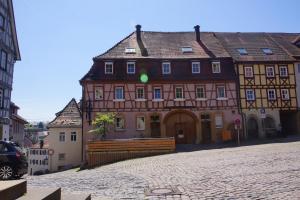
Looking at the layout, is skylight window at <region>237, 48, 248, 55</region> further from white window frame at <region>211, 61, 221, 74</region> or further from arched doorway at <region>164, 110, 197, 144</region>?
arched doorway at <region>164, 110, 197, 144</region>

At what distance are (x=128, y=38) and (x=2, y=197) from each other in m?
32.3

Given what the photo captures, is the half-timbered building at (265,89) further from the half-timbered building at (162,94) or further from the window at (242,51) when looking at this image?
the half-timbered building at (162,94)

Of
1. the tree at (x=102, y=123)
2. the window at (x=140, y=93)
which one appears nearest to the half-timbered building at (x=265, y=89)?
the window at (x=140, y=93)

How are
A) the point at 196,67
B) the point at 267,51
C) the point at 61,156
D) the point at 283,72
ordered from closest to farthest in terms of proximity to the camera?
the point at 196,67
the point at 283,72
the point at 61,156
the point at 267,51

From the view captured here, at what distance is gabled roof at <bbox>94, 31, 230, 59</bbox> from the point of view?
3300 centimetres

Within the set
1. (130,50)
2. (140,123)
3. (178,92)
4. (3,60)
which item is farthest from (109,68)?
(3,60)

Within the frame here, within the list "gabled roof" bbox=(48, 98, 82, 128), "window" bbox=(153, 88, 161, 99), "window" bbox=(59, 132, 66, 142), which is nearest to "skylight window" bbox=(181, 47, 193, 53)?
"window" bbox=(153, 88, 161, 99)

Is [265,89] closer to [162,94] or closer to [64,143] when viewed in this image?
[162,94]

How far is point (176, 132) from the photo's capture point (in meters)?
31.6

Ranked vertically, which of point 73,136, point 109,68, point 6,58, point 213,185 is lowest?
point 213,185

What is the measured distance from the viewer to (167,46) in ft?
116

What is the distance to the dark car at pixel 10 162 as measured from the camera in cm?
1260

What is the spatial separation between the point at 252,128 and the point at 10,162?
25.1 metres

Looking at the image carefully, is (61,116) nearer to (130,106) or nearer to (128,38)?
(130,106)
